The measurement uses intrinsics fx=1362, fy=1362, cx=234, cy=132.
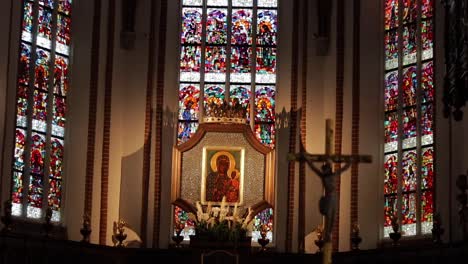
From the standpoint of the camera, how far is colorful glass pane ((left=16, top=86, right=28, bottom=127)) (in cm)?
2317

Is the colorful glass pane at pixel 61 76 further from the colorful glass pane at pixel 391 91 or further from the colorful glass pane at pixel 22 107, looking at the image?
the colorful glass pane at pixel 391 91

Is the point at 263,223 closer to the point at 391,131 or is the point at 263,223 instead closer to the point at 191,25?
the point at 391,131

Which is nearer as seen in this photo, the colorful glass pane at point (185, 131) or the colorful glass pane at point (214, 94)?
the colorful glass pane at point (185, 131)

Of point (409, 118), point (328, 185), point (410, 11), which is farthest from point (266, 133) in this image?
point (328, 185)

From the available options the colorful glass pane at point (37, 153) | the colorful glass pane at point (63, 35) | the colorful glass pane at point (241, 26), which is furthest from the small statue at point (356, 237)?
the colorful glass pane at point (63, 35)

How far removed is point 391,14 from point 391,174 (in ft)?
9.90

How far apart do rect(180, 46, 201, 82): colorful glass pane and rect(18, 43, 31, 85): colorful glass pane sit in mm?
3250

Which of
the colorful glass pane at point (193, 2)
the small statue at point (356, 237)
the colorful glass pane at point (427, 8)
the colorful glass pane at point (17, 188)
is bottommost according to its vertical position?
the small statue at point (356, 237)

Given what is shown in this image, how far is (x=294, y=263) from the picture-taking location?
2311 centimetres

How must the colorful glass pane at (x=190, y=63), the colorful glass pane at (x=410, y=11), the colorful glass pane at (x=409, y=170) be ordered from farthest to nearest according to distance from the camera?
1. the colorful glass pane at (x=190, y=63)
2. the colorful glass pane at (x=410, y=11)
3. the colorful glass pane at (x=409, y=170)

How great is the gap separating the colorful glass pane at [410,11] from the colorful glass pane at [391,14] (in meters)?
0.25

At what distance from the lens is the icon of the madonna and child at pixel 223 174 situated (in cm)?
2453

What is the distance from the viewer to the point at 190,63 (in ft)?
84.2

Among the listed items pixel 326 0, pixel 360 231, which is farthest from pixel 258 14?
pixel 360 231
